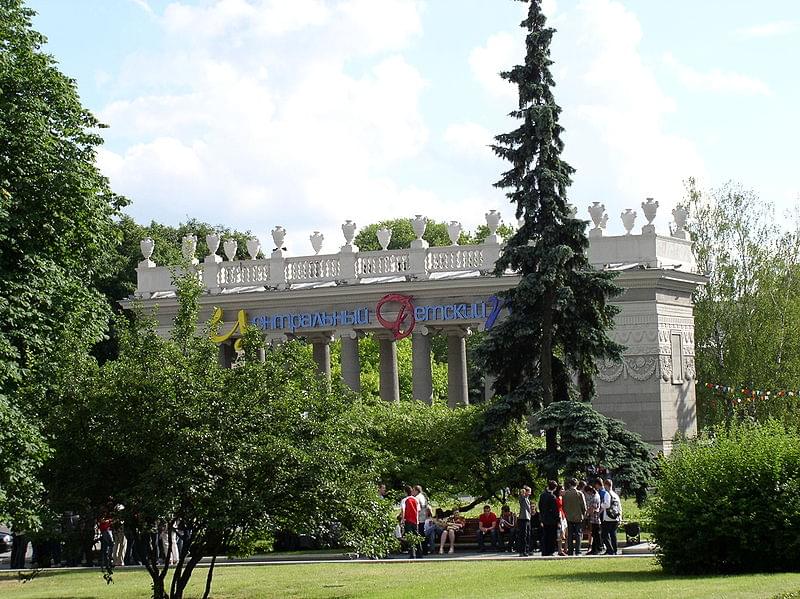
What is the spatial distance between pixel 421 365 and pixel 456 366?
1.60 meters

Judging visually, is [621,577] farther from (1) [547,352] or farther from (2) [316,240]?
(2) [316,240]

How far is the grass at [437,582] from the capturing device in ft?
70.0

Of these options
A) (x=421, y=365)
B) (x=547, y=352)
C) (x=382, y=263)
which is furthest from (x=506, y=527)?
(x=382, y=263)

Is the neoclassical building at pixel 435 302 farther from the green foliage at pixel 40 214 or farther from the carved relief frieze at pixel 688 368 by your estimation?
the green foliage at pixel 40 214

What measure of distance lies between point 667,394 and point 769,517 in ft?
78.9

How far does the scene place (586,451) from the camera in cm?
3478

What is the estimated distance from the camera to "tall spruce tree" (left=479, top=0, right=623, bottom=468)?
118ft

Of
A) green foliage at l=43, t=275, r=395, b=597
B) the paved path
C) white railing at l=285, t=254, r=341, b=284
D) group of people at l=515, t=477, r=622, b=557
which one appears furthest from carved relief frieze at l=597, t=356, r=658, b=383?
green foliage at l=43, t=275, r=395, b=597

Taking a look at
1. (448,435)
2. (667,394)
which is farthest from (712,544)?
(667,394)

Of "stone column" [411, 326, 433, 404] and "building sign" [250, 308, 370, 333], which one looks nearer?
"stone column" [411, 326, 433, 404]

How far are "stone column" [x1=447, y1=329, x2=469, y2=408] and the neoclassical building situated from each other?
5 centimetres

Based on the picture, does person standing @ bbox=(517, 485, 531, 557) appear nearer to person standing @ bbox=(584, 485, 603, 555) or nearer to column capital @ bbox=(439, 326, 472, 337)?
person standing @ bbox=(584, 485, 603, 555)

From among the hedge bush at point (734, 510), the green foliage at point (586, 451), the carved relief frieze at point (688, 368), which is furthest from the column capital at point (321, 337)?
the hedge bush at point (734, 510)

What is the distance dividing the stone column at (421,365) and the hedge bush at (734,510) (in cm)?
2645
